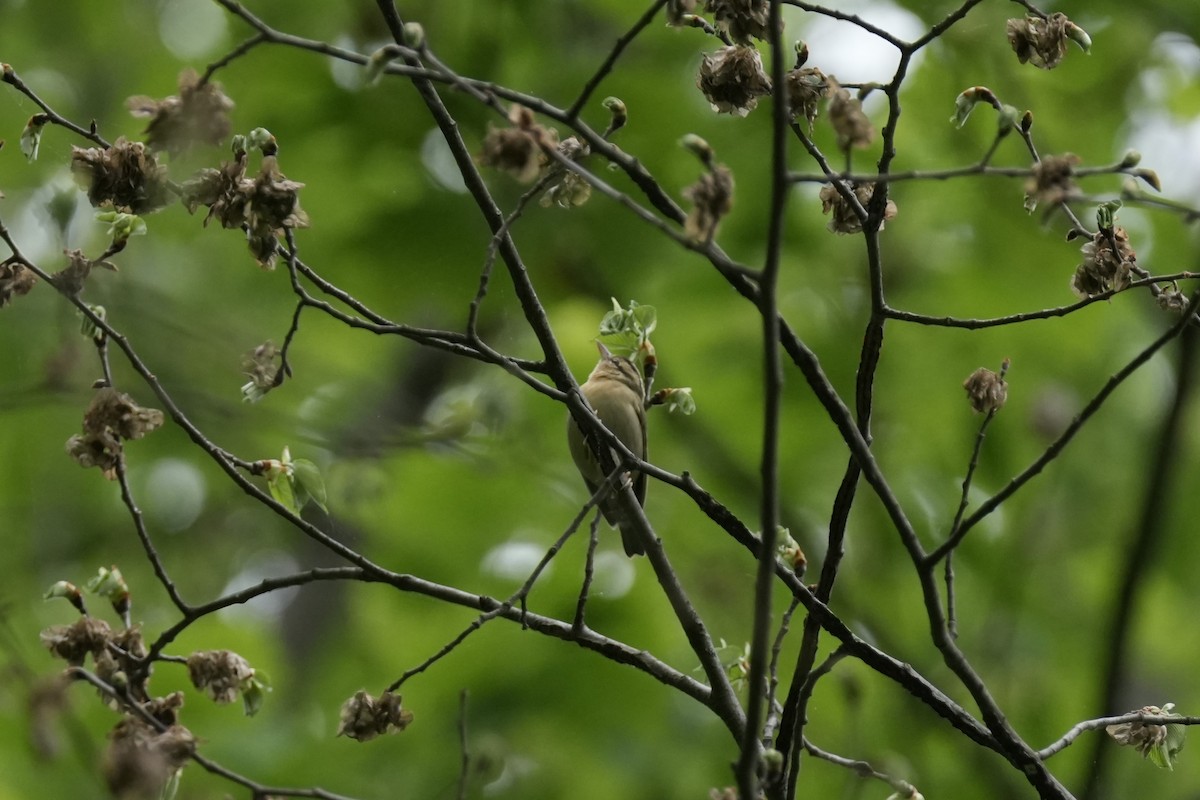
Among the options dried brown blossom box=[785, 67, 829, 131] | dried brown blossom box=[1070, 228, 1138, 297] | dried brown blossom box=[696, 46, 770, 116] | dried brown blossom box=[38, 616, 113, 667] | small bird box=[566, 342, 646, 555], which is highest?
small bird box=[566, 342, 646, 555]

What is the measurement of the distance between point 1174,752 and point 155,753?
188cm

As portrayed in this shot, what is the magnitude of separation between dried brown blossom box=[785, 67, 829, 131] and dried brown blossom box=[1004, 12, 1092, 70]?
41cm

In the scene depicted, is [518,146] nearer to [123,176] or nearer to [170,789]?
[123,176]

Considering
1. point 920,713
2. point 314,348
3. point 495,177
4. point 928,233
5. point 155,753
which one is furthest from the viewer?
point 314,348

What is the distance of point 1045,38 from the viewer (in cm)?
243

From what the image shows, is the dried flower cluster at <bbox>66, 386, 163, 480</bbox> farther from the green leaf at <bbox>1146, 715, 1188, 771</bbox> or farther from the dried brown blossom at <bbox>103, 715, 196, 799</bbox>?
the green leaf at <bbox>1146, 715, 1188, 771</bbox>

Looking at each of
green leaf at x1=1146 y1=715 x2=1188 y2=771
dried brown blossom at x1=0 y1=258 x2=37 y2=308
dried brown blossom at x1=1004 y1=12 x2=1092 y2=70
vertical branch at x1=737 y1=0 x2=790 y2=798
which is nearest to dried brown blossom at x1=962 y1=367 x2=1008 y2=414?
dried brown blossom at x1=1004 y1=12 x2=1092 y2=70

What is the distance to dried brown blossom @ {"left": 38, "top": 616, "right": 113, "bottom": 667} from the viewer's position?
2.28 meters

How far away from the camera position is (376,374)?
29.9ft

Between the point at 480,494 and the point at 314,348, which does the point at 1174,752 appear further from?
the point at 314,348

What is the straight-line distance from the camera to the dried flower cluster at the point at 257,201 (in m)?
2.12

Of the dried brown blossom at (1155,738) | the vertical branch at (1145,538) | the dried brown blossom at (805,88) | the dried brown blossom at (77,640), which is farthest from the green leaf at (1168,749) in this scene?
the vertical branch at (1145,538)

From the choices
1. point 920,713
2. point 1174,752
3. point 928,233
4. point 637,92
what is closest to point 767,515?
point 1174,752

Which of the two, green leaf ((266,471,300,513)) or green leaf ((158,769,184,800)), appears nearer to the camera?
green leaf ((158,769,184,800))
